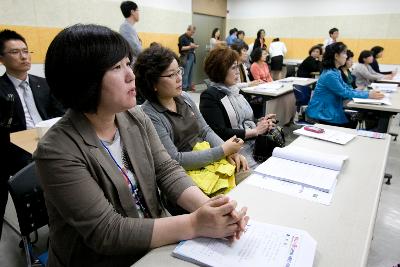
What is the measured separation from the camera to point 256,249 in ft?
2.78

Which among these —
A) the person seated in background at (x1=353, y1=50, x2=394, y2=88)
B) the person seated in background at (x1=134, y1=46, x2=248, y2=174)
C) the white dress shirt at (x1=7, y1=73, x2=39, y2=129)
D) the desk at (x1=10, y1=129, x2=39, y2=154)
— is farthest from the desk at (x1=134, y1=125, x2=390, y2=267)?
the person seated in background at (x1=353, y1=50, x2=394, y2=88)

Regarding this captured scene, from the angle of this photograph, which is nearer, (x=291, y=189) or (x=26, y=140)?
(x=291, y=189)

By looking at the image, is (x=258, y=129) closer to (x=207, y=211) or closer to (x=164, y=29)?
(x=207, y=211)

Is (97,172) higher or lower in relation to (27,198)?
higher

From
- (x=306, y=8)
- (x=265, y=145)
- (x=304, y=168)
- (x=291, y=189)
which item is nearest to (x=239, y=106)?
(x=265, y=145)

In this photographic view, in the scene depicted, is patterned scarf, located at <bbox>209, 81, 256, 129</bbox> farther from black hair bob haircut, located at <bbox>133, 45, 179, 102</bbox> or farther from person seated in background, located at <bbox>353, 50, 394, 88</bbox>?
person seated in background, located at <bbox>353, 50, 394, 88</bbox>

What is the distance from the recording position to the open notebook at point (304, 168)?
1282mm

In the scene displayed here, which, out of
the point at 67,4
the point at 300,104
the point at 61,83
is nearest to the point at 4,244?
the point at 61,83

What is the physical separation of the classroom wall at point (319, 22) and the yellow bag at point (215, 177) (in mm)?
8300

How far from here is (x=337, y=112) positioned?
344 centimetres

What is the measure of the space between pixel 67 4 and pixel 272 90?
13.3 feet

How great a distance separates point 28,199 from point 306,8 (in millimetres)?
9414

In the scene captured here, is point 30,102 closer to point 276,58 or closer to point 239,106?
point 239,106

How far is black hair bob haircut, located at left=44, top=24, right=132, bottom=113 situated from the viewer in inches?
35.0
